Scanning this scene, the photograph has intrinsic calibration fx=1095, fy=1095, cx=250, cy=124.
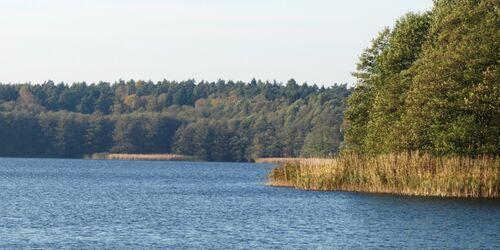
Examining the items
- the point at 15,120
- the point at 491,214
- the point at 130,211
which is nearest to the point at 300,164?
the point at 130,211

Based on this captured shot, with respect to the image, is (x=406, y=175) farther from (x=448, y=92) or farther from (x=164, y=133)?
(x=164, y=133)

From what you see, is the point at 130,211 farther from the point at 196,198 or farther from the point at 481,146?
the point at 481,146

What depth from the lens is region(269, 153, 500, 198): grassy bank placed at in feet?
165

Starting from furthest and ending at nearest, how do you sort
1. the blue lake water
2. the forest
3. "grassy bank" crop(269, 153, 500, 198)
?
the forest → "grassy bank" crop(269, 153, 500, 198) → the blue lake water

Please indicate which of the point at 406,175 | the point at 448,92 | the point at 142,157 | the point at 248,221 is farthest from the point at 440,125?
the point at 142,157

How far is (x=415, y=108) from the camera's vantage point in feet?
184

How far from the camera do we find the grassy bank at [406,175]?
165 ft

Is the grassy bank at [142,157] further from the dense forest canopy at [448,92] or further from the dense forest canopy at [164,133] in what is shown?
the dense forest canopy at [448,92]

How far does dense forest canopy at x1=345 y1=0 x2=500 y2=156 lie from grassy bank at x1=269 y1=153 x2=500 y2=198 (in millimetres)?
1171

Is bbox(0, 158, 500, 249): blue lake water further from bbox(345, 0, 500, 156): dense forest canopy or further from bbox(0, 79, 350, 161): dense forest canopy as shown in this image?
bbox(0, 79, 350, 161): dense forest canopy

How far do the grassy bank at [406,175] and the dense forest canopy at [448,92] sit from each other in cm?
117

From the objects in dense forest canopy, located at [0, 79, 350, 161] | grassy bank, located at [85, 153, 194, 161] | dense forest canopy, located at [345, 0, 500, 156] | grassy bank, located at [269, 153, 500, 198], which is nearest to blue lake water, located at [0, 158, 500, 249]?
grassy bank, located at [269, 153, 500, 198]

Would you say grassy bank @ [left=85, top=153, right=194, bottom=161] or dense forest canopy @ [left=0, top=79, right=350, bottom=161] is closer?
dense forest canopy @ [left=0, top=79, right=350, bottom=161]

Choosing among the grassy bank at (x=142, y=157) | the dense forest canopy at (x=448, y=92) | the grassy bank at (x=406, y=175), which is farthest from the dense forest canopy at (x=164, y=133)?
the grassy bank at (x=406, y=175)
